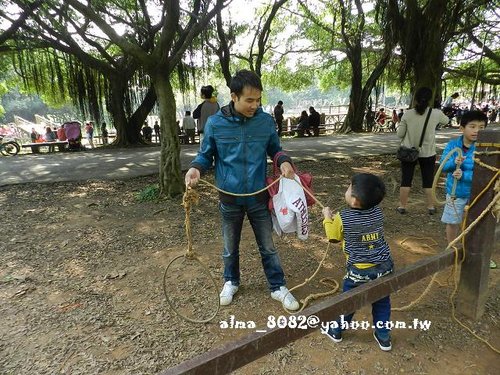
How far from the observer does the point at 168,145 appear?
554cm

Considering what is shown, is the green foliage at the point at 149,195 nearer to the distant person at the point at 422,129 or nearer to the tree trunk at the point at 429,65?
the distant person at the point at 422,129

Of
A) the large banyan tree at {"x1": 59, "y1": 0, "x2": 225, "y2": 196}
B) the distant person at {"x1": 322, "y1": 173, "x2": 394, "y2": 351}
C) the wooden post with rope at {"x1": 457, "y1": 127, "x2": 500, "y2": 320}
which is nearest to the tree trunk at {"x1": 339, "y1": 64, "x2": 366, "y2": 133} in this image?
the large banyan tree at {"x1": 59, "y1": 0, "x2": 225, "y2": 196}

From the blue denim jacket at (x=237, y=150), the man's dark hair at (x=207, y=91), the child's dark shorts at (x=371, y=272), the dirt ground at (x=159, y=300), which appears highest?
the man's dark hair at (x=207, y=91)

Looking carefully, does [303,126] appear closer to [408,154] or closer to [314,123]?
[314,123]

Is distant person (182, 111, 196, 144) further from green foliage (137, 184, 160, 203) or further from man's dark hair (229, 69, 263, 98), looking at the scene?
man's dark hair (229, 69, 263, 98)

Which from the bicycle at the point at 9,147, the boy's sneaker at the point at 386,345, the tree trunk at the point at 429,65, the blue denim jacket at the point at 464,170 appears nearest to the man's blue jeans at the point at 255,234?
the boy's sneaker at the point at 386,345

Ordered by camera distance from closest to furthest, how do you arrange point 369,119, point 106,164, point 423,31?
point 423,31, point 106,164, point 369,119

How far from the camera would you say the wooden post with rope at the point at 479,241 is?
6.54 ft

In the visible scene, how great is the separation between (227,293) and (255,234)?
54cm

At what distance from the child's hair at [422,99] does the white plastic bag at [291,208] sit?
2521 mm

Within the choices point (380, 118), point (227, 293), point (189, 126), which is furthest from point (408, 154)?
point (380, 118)

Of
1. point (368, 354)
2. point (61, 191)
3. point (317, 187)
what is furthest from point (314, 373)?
point (61, 191)

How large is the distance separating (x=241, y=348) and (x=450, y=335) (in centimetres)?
169

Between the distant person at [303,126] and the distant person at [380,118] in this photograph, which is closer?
the distant person at [303,126]
